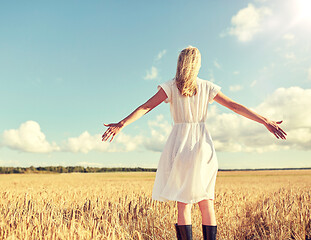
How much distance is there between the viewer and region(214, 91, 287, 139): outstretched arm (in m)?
3.57

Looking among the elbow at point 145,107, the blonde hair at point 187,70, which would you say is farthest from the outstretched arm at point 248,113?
the elbow at point 145,107

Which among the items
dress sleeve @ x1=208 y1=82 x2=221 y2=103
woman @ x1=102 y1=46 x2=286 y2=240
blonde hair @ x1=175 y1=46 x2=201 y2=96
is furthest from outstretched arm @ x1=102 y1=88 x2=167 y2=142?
dress sleeve @ x1=208 y1=82 x2=221 y2=103

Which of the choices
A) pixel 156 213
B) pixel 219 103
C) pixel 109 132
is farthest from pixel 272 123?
pixel 156 213

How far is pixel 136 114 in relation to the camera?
341cm

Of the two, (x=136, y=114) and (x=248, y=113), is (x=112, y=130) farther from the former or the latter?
(x=248, y=113)

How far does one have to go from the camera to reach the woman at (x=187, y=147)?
10.6 ft

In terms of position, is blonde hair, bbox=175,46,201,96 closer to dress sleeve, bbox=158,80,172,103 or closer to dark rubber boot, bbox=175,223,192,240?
dress sleeve, bbox=158,80,172,103

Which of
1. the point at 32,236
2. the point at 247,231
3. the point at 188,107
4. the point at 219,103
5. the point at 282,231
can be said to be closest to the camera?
the point at 32,236

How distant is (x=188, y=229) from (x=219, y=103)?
147 centimetres

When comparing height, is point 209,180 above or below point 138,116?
below

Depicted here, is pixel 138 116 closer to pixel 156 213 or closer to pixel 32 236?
pixel 32 236

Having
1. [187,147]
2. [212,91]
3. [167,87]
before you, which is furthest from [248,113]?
[167,87]

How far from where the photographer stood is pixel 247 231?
481 cm

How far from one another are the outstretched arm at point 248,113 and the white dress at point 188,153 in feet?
0.44
